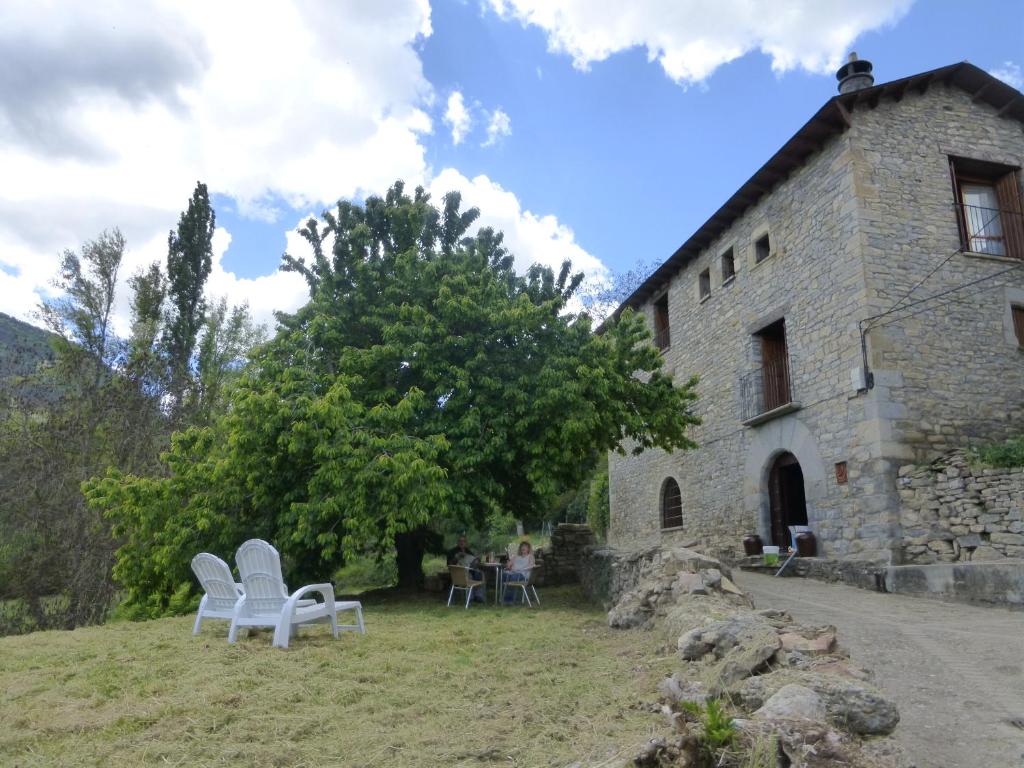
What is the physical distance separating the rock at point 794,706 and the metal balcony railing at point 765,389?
9.87m

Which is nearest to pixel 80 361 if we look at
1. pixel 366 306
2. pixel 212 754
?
pixel 366 306

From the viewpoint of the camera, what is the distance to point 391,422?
8.50m

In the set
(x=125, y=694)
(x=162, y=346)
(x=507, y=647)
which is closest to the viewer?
(x=125, y=694)

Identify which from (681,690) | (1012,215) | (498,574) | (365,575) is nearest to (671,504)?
(498,574)

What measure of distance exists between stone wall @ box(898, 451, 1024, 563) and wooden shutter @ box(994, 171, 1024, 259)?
3.96 meters

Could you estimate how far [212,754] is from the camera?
298 cm

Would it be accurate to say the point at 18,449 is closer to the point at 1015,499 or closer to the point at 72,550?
the point at 72,550

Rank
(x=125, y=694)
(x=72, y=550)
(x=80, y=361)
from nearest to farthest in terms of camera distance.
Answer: (x=125, y=694) < (x=72, y=550) < (x=80, y=361)

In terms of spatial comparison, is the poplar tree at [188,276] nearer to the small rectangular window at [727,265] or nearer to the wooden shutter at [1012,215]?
the small rectangular window at [727,265]

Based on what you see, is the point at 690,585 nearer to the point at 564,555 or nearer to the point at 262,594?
the point at 262,594

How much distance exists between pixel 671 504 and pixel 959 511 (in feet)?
25.3

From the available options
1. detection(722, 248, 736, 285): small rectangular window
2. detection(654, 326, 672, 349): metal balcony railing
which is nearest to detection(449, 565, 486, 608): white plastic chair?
detection(722, 248, 736, 285): small rectangular window

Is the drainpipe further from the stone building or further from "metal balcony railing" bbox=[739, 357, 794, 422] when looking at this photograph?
"metal balcony railing" bbox=[739, 357, 794, 422]

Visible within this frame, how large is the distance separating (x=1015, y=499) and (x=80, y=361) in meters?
14.9
